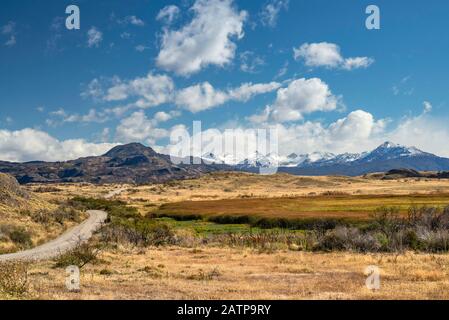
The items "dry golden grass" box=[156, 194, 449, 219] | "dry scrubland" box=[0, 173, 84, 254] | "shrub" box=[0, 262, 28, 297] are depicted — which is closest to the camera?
"shrub" box=[0, 262, 28, 297]

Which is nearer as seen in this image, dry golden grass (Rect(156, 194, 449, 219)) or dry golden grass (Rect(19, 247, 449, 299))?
dry golden grass (Rect(19, 247, 449, 299))

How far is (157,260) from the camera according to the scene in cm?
3772

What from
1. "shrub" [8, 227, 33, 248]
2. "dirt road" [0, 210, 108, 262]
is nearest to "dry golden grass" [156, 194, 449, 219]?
"dirt road" [0, 210, 108, 262]

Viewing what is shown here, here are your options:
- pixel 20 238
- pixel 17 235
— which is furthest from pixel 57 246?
pixel 17 235

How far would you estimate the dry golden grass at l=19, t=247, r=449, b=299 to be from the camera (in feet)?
72.3

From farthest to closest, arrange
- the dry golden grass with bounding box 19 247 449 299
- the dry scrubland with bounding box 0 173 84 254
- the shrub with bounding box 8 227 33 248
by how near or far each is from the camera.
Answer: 1. the dry scrubland with bounding box 0 173 84 254
2. the shrub with bounding box 8 227 33 248
3. the dry golden grass with bounding box 19 247 449 299

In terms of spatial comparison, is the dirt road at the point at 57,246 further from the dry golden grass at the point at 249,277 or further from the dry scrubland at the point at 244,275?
the dry golden grass at the point at 249,277

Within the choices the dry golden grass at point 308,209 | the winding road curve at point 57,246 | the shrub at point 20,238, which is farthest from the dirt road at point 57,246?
the dry golden grass at point 308,209

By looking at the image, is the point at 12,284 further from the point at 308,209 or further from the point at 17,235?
the point at 308,209

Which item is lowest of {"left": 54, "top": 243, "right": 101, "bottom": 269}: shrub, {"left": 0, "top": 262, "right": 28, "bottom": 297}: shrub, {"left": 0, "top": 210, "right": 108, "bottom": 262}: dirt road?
{"left": 0, "top": 210, "right": 108, "bottom": 262}: dirt road

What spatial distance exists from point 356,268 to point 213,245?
18.5 m

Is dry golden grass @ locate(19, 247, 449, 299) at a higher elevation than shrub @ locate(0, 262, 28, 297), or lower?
lower

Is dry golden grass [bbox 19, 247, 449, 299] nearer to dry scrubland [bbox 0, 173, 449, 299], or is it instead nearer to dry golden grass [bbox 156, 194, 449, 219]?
dry scrubland [bbox 0, 173, 449, 299]
